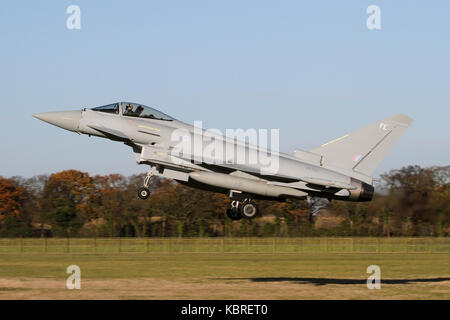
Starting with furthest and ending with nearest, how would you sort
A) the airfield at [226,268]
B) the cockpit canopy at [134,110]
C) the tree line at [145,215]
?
the tree line at [145,215]
the airfield at [226,268]
the cockpit canopy at [134,110]

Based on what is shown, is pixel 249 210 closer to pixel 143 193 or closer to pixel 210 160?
pixel 210 160

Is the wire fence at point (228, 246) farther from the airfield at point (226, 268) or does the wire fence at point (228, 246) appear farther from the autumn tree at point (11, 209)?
the autumn tree at point (11, 209)

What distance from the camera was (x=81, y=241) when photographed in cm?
6981

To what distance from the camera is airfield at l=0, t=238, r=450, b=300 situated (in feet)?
102

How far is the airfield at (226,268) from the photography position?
102 ft

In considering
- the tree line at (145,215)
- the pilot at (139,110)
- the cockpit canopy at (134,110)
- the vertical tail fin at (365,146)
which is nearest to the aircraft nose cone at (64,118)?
the cockpit canopy at (134,110)

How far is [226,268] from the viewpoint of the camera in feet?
151

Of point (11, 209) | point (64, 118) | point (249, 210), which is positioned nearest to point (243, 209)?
point (249, 210)

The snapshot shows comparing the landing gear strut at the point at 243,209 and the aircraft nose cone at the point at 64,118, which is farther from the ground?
the aircraft nose cone at the point at 64,118

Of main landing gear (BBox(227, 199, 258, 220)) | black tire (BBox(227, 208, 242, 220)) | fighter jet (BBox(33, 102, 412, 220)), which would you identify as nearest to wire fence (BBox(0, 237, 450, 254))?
black tire (BBox(227, 208, 242, 220))

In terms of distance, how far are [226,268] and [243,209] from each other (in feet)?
60.8
